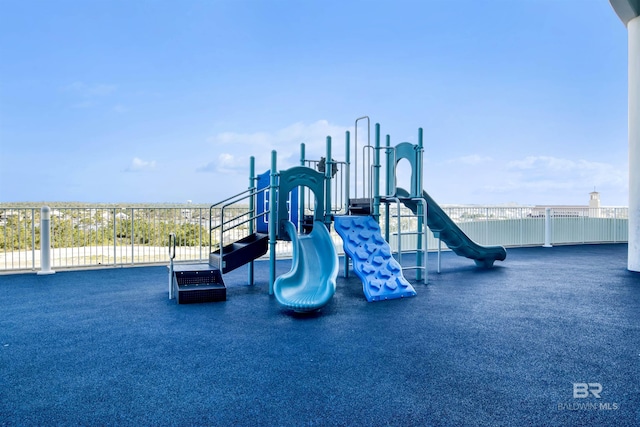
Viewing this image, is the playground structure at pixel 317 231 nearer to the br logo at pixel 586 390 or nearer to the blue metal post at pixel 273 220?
the blue metal post at pixel 273 220

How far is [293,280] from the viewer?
17.7ft

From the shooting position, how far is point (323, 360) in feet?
10.2

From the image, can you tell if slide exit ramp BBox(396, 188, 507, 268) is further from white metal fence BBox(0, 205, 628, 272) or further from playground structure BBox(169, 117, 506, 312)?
white metal fence BBox(0, 205, 628, 272)

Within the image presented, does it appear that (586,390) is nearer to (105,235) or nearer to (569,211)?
(105,235)

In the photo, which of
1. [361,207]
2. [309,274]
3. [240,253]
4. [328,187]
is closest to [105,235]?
[240,253]

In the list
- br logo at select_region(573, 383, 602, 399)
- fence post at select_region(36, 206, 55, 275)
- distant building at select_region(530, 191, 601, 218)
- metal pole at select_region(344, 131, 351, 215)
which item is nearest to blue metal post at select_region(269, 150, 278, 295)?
metal pole at select_region(344, 131, 351, 215)

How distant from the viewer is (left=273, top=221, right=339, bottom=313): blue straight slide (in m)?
4.65

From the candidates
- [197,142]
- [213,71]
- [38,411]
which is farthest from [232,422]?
[213,71]

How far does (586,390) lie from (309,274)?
351 centimetres

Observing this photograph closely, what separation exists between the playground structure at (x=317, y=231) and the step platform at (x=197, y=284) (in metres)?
0.01

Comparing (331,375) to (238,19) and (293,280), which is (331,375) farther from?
(238,19)

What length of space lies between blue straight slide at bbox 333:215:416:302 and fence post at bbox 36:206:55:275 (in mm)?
5334

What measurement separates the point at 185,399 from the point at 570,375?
2554 millimetres

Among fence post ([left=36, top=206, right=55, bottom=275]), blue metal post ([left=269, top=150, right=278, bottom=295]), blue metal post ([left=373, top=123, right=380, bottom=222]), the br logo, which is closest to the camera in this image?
the br logo
